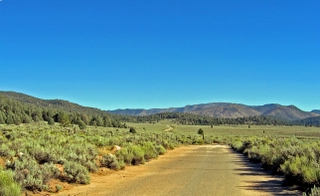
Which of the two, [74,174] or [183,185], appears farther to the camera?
[74,174]

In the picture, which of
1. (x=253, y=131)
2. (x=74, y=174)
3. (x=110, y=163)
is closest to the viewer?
(x=74, y=174)

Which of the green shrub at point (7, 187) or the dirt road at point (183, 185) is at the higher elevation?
the green shrub at point (7, 187)

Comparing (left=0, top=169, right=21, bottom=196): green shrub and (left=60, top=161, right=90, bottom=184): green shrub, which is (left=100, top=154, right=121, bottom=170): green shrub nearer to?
(left=60, top=161, right=90, bottom=184): green shrub

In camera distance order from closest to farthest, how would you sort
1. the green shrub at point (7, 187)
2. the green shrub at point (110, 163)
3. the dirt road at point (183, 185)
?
the green shrub at point (7, 187) < the dirt road at point (183, 185) < the green shrub at point (110, 163)

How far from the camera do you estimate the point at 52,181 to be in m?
11.4

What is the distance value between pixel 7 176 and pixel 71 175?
134 inches

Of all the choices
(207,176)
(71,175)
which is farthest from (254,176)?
→ (71,175)

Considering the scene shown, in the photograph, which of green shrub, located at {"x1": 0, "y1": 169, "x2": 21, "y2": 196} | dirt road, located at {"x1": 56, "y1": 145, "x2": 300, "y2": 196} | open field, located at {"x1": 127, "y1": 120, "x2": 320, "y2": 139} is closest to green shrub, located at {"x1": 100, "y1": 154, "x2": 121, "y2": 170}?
dirt road, located at {"x1": 56, "y1": 145, "x2": 300, "y2": 196}

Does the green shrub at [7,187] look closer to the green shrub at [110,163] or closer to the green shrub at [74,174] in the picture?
the green shrub at [74,174]

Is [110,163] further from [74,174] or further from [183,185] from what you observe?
[183,185]

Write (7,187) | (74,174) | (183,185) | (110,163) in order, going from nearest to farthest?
(7,187), (183,185), (74,174), (110,163)

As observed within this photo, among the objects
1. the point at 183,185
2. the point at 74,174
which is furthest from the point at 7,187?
the point at 183,185

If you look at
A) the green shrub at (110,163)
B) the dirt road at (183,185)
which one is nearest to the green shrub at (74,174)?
the dirt road at (183,185)

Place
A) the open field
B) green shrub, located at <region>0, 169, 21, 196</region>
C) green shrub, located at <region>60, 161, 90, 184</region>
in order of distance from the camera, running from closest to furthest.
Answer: green shrub, located at <region>0, 169, 21, 196</region>
green shrub, located at <region>60, 161, 90, 184</region>
the open field
